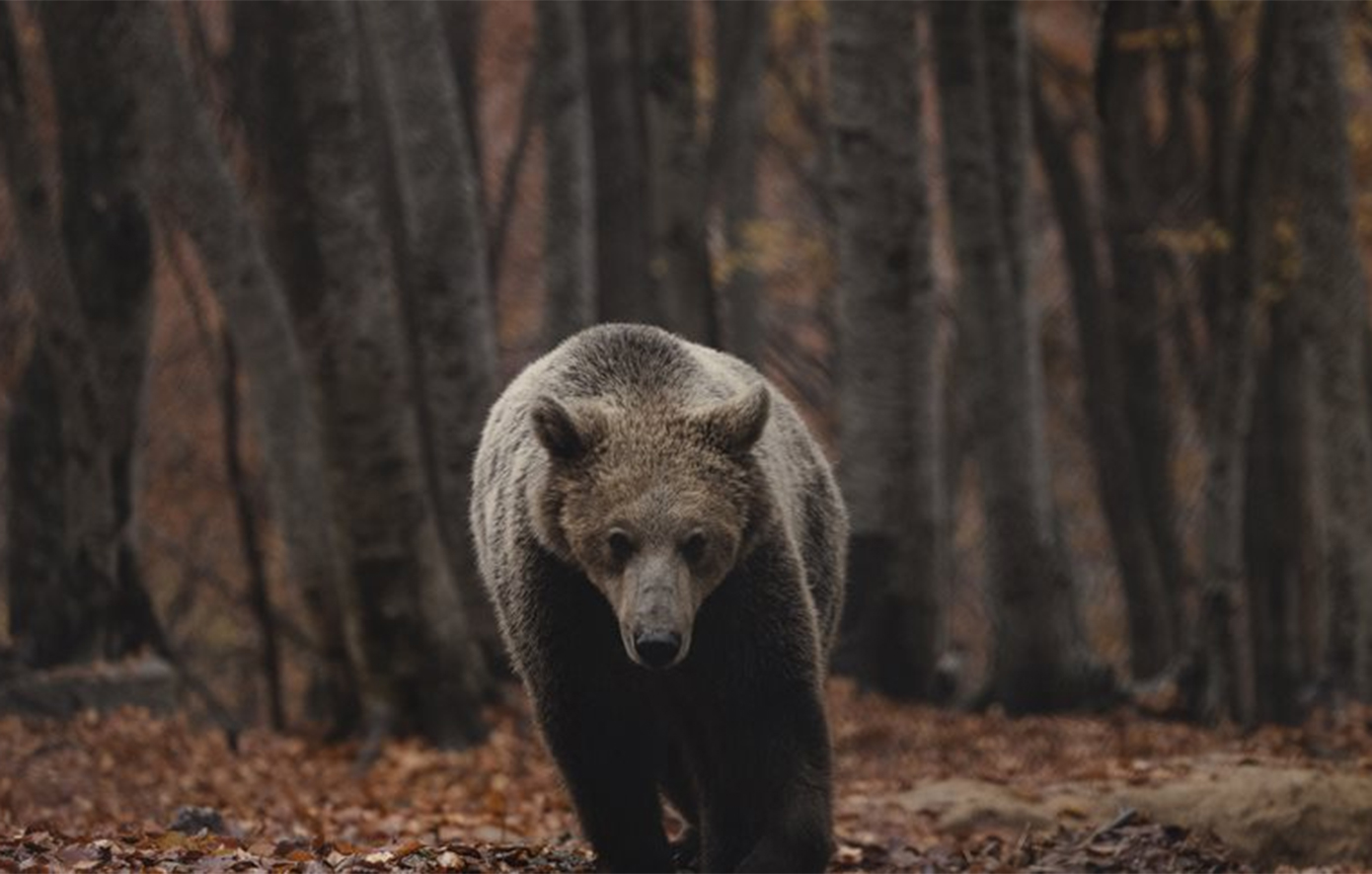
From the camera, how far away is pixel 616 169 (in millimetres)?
21172

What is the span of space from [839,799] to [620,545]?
5358 millimetres

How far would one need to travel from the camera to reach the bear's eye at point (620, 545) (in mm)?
7781

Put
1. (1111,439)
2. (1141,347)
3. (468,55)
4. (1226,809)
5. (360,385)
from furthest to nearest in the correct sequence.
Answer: (468,55) → (1141,347) → (1111,439) → (360,385) → (1226,809)

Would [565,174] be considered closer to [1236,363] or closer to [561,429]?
[1236,363]

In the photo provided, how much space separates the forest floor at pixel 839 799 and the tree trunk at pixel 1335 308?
793mm

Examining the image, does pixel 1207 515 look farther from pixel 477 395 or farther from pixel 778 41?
pixel 778 41

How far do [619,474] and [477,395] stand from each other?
9.65 meters

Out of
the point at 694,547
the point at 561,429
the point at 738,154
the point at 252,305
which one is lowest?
the point at 694,547

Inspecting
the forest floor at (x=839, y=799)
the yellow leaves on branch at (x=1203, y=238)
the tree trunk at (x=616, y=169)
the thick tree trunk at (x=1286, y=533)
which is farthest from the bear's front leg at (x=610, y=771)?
the tree trunk at (x=616, y=169)

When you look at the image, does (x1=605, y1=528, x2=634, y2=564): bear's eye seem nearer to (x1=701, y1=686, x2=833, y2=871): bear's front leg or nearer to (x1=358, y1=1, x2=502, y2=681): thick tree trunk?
(x1=701, y1=686, x2=833, y2=871): bear's front leg

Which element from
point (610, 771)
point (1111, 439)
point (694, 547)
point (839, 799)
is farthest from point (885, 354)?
point (694, 547)

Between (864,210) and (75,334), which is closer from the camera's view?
(75,334)

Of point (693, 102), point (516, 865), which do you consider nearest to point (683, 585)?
point (516, 865)

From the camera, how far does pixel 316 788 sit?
14172 mm
